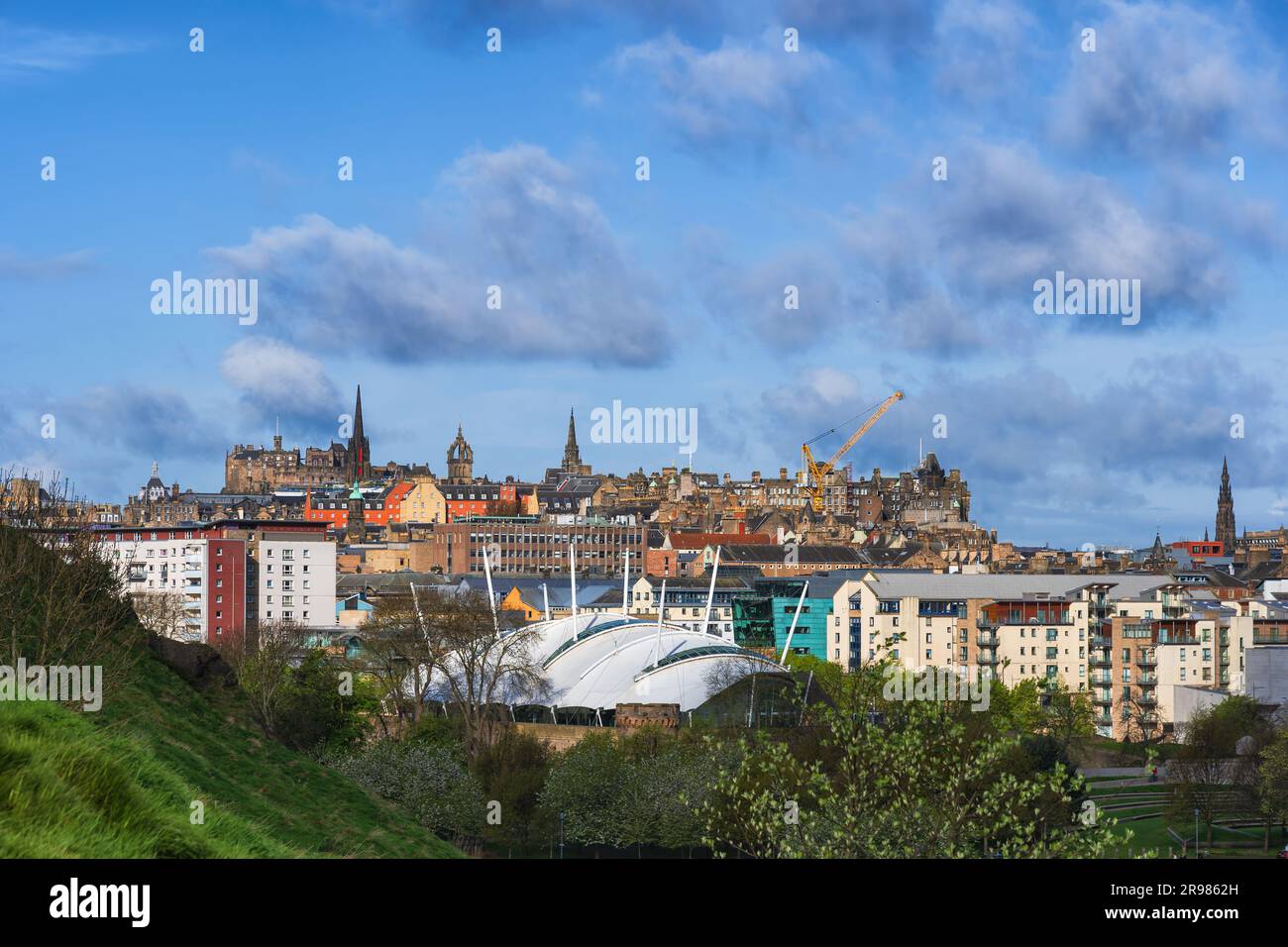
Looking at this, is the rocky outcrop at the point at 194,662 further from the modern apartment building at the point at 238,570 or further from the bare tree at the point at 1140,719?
the modern apartment building at the point at 238,570

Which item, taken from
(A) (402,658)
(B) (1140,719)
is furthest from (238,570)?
(B) (1140,719)

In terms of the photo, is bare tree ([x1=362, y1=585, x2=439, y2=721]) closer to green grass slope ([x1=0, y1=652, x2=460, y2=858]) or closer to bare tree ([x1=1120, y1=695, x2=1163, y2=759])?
bare tree ([x1=1120, y1=695, x2=1163, y2=759])

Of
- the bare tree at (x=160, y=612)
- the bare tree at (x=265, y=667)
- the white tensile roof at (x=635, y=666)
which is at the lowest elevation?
the white tensile roof at (x=635, y=666)

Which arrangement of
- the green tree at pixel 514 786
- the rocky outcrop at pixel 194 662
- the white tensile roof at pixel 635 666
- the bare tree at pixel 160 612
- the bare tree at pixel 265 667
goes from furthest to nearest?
the white tensile roof at pixel 635 666
the bare tree at pixel 160 612
the green tree at pixel 514 786
the bare tree at pixel 265 667
the rocky outcrop at pixel 194 662

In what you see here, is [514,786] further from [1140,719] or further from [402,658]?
[1140,719]

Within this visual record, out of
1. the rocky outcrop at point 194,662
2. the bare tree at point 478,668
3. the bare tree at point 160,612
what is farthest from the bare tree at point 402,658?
the rocky outcrop at point 194,662
